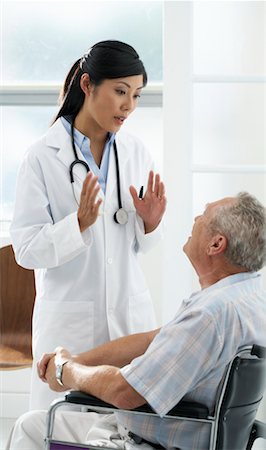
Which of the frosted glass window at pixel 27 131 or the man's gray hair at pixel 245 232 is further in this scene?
the frosted glass window at pixel 27 131

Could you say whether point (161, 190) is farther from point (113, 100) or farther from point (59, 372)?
point (59, 372)

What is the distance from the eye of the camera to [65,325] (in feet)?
7.43

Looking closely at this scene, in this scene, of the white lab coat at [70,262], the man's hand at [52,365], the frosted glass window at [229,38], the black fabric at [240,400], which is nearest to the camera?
the black fabric at [240,400]

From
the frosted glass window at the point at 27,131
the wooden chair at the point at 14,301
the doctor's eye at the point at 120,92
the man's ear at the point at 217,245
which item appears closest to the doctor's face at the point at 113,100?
the doctor's eye at the point at 120,92

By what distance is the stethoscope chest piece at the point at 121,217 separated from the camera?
228 cm

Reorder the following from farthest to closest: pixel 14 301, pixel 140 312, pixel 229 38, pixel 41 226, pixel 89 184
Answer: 1. pixel 14 301
2. pixel 229 38
3. pixel 140 312
4. pixel 41 226
5. pixel 89 184

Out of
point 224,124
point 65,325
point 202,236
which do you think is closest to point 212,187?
point 224,124

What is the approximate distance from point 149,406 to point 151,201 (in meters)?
Result: 0.74

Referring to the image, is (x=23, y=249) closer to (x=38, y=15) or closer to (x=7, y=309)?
(x=7, y=309)

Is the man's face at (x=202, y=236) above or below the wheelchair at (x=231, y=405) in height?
above

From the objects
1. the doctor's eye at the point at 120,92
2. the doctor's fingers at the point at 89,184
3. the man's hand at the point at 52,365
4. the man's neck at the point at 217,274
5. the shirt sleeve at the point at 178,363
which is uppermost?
the doctor's eye at the point at 120,92

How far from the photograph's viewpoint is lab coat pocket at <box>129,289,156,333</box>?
232 centimetres

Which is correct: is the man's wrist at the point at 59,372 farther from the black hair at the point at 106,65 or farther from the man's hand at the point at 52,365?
the black hair at the point at 106,65

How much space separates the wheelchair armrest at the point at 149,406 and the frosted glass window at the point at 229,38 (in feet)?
4.97
